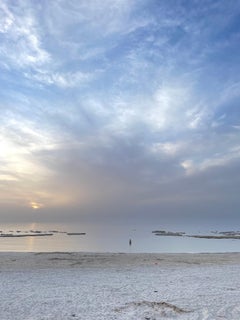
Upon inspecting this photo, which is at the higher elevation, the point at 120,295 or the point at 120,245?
the point at 120,245

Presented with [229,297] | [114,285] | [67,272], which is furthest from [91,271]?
[229,297]

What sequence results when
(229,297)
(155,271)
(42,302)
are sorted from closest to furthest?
1. (42,302)
2. (229,297)
3. (155,271)

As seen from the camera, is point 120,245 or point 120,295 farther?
point 120,245

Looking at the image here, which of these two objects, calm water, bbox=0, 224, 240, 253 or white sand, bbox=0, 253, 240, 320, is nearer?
white sand, bbox=0, 253, 240, 320

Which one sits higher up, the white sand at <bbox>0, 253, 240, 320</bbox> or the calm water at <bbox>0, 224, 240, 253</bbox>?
the calm water at <bbox>0, 224, 240, 253</bbox>

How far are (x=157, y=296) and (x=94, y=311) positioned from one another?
9.56ft

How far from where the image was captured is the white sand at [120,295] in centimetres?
1012

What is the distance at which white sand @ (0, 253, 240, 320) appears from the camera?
1012 centimetres

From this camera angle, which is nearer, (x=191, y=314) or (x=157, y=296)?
(x=191, y=314)

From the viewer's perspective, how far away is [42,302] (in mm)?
11500

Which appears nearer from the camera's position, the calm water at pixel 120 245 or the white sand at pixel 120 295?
the white sand at pixel 120 295

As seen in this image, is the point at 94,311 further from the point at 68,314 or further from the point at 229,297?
the point at 229,297

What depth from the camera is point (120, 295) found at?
12703 millimetres

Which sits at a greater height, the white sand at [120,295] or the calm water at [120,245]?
the calm water at [120,245]
